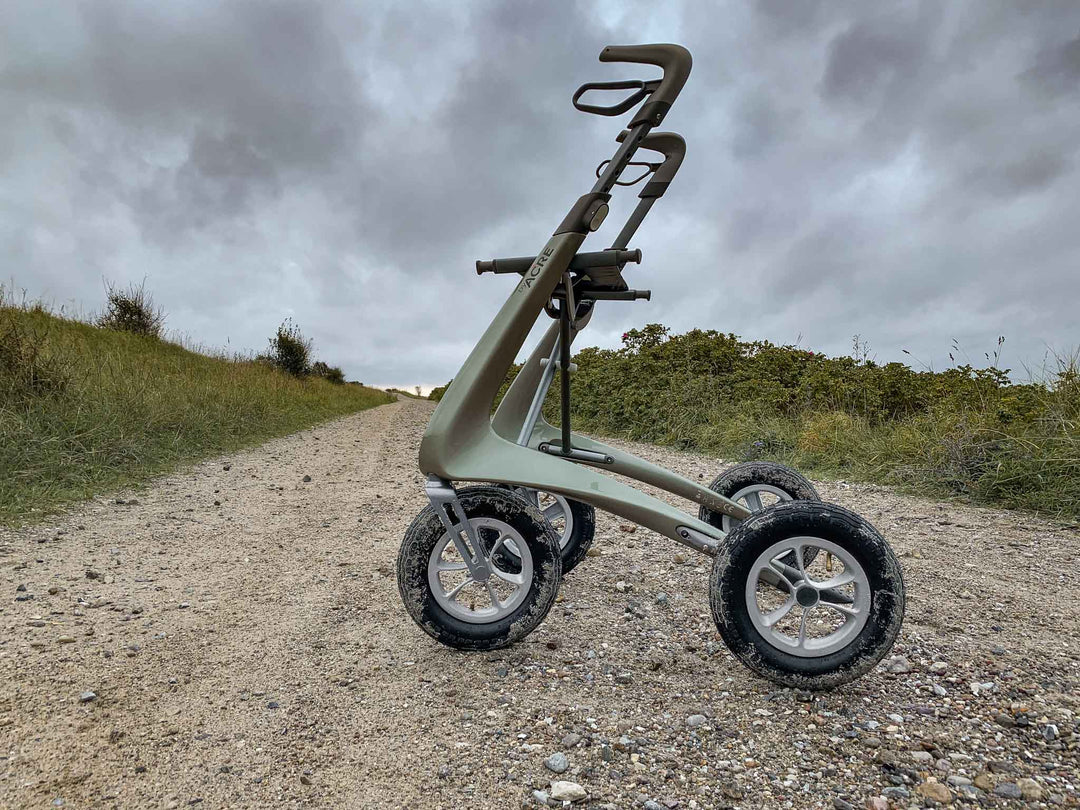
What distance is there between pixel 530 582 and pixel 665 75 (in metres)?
2.09

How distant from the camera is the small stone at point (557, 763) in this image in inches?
70.5

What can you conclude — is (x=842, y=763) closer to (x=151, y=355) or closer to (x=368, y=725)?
(x=368, y=725)

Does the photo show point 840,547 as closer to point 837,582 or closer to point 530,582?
point 837,582

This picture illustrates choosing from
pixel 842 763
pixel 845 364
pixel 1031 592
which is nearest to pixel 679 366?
pixel 845 364

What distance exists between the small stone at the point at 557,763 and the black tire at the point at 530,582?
0.63m

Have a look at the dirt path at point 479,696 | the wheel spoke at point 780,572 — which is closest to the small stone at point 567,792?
the dirt path at point 479,696

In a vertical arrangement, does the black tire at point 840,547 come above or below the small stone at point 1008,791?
above

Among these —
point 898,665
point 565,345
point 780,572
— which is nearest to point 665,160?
point 565,345

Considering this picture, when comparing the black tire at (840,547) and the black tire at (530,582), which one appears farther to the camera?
the black tire at (530,582)

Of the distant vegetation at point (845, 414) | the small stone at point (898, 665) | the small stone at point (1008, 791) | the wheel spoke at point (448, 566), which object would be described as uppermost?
the distant vegetation at point (845, 414)

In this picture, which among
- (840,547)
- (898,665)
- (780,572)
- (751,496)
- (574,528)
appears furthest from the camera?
(751,496)

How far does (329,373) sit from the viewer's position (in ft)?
95.0

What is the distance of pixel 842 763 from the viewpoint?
1841 mm

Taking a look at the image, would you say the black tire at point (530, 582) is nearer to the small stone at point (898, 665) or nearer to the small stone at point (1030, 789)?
the small stone at point (898, 665)
